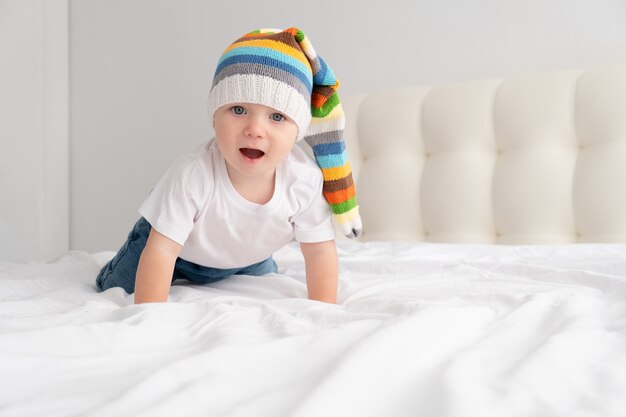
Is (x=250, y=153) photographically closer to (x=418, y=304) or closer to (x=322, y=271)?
(x=322, y=271)

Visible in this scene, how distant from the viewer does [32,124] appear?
2.62 m

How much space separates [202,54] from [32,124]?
0.75 m

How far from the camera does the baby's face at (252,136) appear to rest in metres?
1.03

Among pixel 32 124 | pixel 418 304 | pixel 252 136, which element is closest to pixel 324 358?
pixel 418 304

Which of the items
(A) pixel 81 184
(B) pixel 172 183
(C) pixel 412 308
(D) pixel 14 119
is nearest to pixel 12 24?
(D) pixel 14 119

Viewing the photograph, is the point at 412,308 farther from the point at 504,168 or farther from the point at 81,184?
the point at 81,184

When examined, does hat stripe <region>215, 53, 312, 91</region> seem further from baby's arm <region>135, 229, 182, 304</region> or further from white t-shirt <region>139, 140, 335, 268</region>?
baby's arm <region>135, 229, 182, 304</region>

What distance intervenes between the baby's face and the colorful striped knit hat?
2 centimetres

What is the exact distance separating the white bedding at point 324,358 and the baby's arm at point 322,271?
0.17 metres

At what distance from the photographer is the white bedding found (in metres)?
0.50

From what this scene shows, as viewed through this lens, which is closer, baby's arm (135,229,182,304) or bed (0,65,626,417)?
bed (0,65,626,417)

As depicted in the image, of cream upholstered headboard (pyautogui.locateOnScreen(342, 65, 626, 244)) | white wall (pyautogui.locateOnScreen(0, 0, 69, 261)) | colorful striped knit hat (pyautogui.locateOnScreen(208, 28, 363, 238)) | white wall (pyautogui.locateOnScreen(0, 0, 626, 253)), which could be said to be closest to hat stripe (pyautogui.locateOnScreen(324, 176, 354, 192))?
colorful striped knit hat (pyautogui.locateOnScreen(208, 28, 363, 238))

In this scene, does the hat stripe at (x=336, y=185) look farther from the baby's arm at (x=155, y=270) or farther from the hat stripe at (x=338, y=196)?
the baby's arm at (x=155, y=270)

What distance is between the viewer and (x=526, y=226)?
5.85ft
